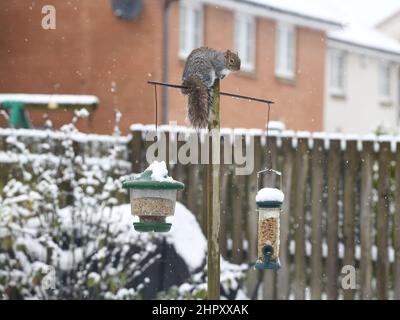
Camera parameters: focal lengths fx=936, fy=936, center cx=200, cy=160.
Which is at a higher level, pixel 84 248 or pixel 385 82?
pixel 385 82

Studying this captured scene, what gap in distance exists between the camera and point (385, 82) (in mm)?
25016

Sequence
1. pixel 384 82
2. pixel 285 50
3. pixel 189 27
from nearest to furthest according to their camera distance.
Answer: pixel 189 27 < pixel 285 50 < pixel 384 82

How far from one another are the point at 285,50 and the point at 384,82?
726 centimetres

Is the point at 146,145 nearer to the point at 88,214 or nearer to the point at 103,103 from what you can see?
the point at 88,214

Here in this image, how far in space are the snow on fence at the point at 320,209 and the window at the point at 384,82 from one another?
16907 millimetres

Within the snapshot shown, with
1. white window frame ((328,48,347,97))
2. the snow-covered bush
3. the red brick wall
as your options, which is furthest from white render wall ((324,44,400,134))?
the snow-covered bush

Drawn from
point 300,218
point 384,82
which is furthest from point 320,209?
point 384,82

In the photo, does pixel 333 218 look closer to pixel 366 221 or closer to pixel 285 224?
pixel 366 221

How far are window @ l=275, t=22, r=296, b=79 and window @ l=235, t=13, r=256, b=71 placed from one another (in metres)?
0.85

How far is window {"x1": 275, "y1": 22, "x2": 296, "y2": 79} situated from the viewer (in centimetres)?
1820

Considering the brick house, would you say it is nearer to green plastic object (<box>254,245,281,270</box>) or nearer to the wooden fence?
the wooden fence
